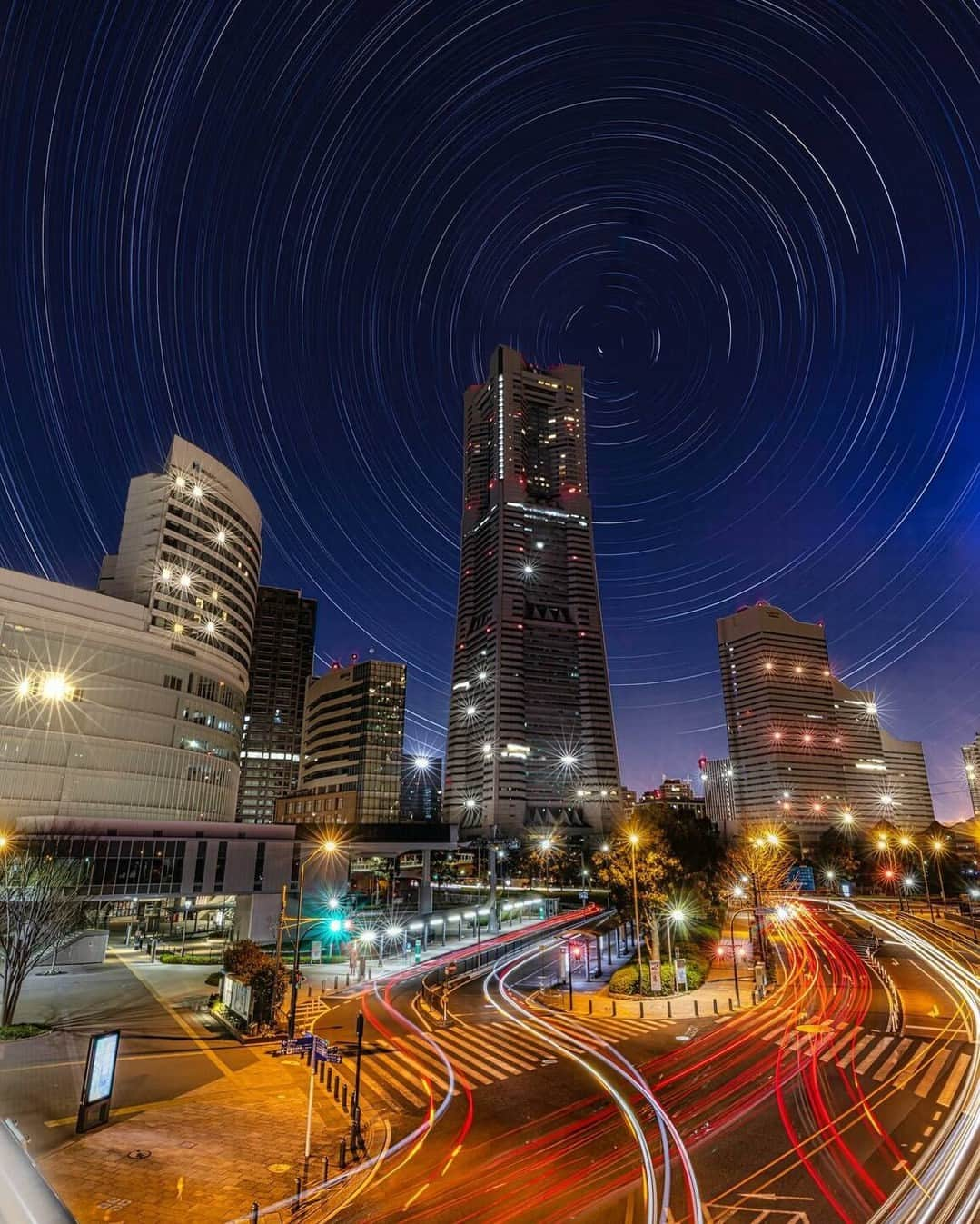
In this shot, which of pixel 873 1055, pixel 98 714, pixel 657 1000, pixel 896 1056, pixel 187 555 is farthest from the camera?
pixel 187 555

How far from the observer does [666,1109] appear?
22.1m

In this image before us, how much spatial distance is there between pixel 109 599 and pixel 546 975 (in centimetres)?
6569

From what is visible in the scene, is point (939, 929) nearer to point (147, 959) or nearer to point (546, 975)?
point (546, 975)

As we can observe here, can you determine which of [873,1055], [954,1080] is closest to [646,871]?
[873,1055]

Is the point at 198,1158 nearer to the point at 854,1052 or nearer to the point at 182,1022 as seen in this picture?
the point at 182,1022

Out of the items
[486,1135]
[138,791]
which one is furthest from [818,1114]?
[138,791]

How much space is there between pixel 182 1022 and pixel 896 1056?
33.0 m

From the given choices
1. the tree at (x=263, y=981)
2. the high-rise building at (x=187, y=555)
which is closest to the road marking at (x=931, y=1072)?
the tree at (x=263, y=981)

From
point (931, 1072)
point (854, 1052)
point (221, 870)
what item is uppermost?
point (221, 870)

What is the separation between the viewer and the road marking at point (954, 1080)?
22.1 m

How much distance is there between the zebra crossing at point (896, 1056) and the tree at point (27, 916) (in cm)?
3484

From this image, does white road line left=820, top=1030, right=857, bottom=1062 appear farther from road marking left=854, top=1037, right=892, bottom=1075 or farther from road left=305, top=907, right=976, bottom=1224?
road marking left=854, top=1037, right=892, bottom=1075

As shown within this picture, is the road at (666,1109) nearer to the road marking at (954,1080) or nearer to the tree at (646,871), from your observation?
the road marking at (954,1080)

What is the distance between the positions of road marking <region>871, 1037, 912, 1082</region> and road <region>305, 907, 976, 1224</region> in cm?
11
